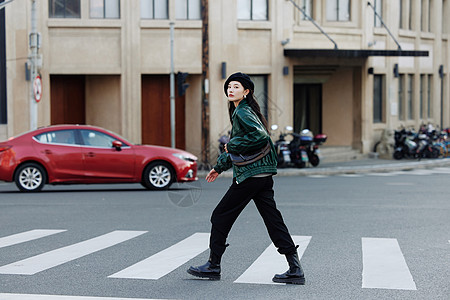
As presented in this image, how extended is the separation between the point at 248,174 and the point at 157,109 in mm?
22090

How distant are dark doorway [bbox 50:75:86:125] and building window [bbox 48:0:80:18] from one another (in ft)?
7.37

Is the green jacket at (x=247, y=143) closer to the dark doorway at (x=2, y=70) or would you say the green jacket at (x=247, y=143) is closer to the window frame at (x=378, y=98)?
the dark doorway at (x=2, y=70)

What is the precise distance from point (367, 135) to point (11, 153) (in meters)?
17.8

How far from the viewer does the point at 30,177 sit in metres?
18.1

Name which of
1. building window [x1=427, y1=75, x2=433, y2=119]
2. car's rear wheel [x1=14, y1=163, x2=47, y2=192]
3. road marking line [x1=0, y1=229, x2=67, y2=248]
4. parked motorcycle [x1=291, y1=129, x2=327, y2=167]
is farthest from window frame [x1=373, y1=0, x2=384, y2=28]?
road marking line [x1=0, y1=229, x2=67, y2=248]

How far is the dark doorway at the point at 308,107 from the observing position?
110 feet

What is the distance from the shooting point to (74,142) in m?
18.2

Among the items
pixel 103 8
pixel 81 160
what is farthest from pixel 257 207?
pixel 103 8

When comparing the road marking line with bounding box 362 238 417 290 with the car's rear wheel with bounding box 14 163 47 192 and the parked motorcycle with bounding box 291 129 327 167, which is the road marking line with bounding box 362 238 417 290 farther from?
the parked motorcycle with bounding box 291 129 327 167

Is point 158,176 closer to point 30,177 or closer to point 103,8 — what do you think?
point 30,177

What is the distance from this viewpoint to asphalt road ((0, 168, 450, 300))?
730cm

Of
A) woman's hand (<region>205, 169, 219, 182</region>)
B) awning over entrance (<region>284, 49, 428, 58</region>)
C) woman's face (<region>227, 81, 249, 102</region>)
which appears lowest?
woman's hand (<region>205, 169, 219, 182</region>)

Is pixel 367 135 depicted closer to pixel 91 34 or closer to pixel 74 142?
pixel 91 34

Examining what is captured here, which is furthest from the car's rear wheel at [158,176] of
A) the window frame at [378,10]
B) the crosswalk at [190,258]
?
the window frame at [378,10]
